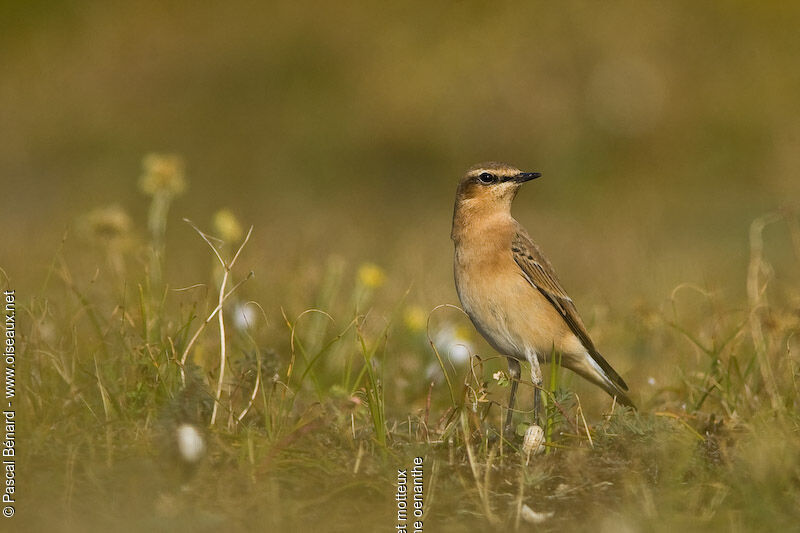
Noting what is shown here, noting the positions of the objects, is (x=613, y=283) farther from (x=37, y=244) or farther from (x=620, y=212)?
(x=37, y=244)

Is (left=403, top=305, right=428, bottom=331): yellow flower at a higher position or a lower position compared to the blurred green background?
lower

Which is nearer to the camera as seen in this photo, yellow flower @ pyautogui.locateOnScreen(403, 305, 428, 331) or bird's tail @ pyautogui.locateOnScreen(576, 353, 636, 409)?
bird's tail @ pyautogui.locateOnScreen(576, 353, 636, 409)

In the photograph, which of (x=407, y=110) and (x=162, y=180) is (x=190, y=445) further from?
(x=407, y=110)

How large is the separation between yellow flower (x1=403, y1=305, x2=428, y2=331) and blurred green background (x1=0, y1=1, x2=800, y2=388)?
5336mm

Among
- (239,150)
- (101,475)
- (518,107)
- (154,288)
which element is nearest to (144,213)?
(239,150)

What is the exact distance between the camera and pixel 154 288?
6.62 meters

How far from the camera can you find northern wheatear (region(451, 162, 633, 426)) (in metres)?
6.35

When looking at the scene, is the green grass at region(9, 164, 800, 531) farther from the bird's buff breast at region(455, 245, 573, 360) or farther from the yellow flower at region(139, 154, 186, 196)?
the yellow flower at region(139, 154, 186, 196)

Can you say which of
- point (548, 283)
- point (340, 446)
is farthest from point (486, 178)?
point (340, 446)

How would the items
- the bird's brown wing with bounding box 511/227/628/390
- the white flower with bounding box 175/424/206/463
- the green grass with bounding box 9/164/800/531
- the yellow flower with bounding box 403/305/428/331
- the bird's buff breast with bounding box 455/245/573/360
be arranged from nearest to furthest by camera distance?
the green grass with bounding box 9/164/800/531 → the white flower with bounding box 175/424/206/463 → the bird's buff breast with bounding box 455/245/573/360 → the bird's brown wing with bounding box 511/227/628/390 → the yellow flower with bounding box 403/305/428/331

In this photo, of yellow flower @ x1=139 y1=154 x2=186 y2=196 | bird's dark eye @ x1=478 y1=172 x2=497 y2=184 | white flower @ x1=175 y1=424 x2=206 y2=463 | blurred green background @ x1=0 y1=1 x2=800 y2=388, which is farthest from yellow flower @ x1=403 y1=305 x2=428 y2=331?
blurred green background @ x1=0 y1=1 x2=800 y2=388

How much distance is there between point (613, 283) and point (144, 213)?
5951 mm

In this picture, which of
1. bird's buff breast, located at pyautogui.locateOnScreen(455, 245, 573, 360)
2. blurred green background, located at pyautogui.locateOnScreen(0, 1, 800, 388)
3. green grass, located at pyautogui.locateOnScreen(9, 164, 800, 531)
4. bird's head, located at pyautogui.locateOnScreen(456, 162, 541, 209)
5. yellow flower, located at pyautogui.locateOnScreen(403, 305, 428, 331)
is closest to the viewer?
green grass, located at pyautogui.locateOnScreen(9, 164, 800, 531)

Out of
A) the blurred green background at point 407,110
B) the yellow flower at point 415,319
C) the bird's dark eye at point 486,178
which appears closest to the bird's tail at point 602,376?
the yellow flower at point 415,319
